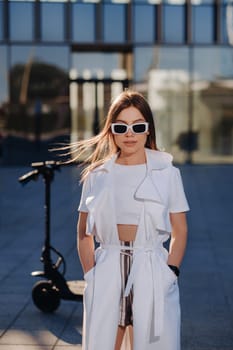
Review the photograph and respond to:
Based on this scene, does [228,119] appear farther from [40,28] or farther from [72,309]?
[72,309]

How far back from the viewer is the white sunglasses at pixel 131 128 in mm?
3742

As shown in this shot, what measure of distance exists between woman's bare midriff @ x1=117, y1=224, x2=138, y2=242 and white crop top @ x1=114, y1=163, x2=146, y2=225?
0.06 feet

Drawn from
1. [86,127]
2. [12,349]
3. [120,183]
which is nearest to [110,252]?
[120,183]

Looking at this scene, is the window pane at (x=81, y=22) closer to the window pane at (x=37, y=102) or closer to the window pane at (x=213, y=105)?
the window pane at (x=37, y=102)

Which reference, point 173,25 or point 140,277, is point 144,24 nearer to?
point 173,25

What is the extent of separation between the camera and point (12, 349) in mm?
5668

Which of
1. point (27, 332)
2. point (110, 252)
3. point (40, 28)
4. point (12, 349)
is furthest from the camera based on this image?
point (40, 28)

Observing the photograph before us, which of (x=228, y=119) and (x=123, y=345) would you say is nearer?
(x=123, y=345)

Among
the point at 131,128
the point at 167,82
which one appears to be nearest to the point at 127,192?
the point at 131,128

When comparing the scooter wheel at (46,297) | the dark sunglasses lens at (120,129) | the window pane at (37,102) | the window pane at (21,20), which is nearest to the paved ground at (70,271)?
the scooter wheel at (46,297)

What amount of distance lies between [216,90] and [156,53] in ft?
7.98

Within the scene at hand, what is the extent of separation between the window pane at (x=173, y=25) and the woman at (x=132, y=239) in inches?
913

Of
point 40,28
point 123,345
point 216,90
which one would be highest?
point 40,28

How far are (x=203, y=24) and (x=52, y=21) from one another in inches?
206
